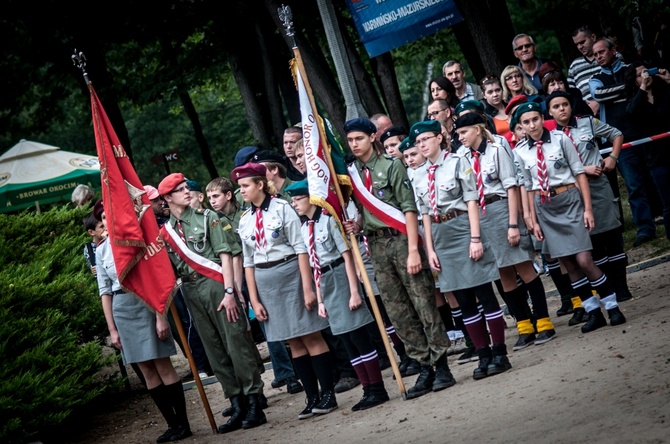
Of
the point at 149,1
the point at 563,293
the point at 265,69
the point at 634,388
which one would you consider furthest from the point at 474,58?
the point at 634,388

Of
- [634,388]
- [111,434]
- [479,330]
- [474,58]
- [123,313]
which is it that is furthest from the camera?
[474,58]

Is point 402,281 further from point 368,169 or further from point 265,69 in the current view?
point 265,69

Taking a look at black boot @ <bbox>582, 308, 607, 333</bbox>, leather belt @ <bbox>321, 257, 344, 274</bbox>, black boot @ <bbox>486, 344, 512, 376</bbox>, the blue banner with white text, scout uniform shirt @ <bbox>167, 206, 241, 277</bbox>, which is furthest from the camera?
the blue banner with white text

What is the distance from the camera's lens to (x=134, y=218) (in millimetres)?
9547

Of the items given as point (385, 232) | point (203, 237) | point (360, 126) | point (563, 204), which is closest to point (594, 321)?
point (563, 204)

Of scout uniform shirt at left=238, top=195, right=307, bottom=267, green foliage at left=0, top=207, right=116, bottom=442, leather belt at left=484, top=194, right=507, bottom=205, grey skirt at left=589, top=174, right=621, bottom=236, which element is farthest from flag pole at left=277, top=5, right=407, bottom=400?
green foliage at left=0, top=207, right=116, bottom=442

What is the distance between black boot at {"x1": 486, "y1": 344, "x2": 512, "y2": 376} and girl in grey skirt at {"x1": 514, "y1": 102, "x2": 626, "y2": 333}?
108 cm

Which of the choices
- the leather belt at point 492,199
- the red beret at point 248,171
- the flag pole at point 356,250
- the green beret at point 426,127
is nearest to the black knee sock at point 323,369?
the flag pole at point 356,250

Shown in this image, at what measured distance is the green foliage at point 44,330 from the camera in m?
9.35

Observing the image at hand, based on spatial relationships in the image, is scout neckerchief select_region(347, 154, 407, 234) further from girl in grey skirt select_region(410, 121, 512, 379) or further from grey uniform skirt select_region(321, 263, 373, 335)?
grey uniform skirt select_region(321, 263, 373, 335)

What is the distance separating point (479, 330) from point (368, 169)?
61.9 inches

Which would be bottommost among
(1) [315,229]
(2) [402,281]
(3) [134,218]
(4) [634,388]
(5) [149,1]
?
(4) [634,388]

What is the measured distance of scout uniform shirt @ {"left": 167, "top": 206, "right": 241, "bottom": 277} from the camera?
952 cm

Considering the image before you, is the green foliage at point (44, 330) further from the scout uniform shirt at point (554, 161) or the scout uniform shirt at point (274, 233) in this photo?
the scout uniform shirt at point (554, 161)
